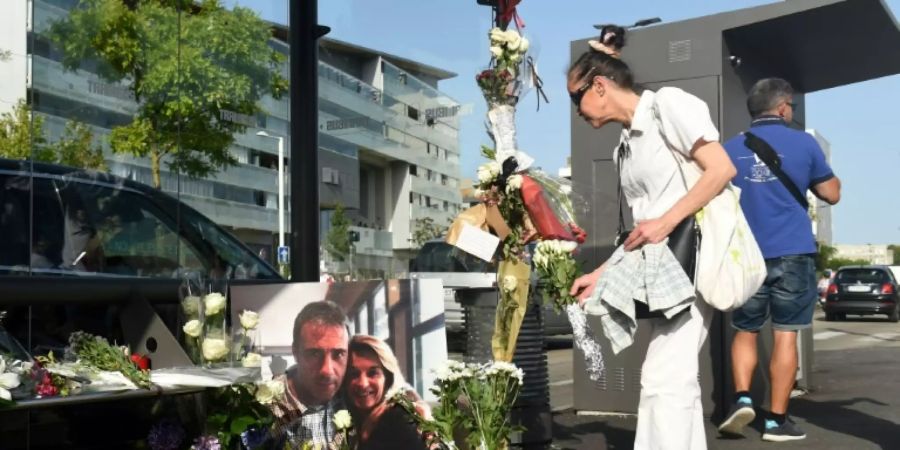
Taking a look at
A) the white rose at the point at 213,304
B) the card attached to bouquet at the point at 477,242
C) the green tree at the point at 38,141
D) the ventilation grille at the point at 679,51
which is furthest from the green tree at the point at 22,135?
the ventilation grille at the point at 679,51

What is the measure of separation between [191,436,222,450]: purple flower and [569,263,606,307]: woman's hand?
59.0 inches

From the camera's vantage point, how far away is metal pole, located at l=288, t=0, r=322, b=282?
528 centimetres

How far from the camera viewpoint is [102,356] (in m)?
3.63

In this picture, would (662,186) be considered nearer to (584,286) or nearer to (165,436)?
(584,286)

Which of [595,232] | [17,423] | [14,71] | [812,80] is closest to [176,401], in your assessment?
[17,423]

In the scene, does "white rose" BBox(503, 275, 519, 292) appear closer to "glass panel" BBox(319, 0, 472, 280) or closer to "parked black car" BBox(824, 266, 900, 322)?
"glass panel" BBox(319, 0, 472, 280)

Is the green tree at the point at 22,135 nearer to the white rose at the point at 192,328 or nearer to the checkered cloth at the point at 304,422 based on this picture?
the white rose at the point at 192,328

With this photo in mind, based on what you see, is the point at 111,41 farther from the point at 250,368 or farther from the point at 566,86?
the point at 566,86

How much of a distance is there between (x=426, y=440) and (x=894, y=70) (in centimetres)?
590

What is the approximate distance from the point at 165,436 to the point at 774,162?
3.85 m

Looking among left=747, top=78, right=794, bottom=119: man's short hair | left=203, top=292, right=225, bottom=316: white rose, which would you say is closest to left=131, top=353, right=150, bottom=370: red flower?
left=203, top=292, right=225, bottom=316: white rose

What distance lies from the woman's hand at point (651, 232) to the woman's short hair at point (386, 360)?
1023 mm

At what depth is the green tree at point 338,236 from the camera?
5.50 metres

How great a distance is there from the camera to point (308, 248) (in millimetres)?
5277
